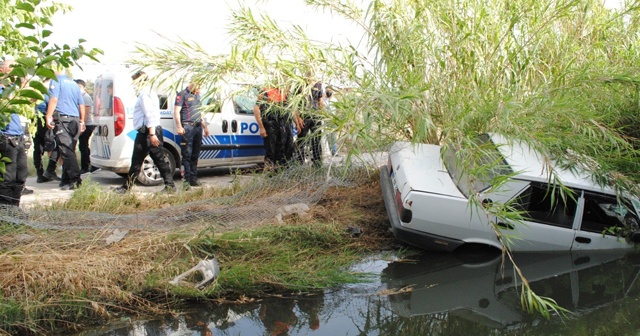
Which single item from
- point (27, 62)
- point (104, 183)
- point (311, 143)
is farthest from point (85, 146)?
point (27, 62)

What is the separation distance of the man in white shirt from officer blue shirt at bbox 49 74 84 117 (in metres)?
1.28

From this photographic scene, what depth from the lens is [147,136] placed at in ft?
25.0

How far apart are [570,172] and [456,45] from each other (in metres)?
1.93

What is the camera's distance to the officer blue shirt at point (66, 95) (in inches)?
317

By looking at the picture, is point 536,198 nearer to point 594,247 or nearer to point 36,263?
point 594,247

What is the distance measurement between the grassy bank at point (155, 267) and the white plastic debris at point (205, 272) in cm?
6

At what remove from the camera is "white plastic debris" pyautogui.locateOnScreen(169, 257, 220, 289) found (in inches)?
164

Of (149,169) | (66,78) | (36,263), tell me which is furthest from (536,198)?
(66,78)

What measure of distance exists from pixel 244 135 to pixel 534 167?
5607 mm

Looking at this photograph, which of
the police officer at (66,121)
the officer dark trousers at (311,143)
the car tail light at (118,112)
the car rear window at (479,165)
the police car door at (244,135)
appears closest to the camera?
the car rear window at (479,165)

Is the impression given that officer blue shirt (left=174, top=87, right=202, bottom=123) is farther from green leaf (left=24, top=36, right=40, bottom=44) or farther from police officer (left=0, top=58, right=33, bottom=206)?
green leaf (left=24, top=36, right=40, bottom=44)

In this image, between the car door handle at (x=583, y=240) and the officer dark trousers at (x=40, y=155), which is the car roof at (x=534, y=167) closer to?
the car door handle at (x=583, y=240)

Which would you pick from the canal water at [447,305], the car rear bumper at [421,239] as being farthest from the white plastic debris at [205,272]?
the car rear bumper at [421,239]

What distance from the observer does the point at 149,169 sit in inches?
336
